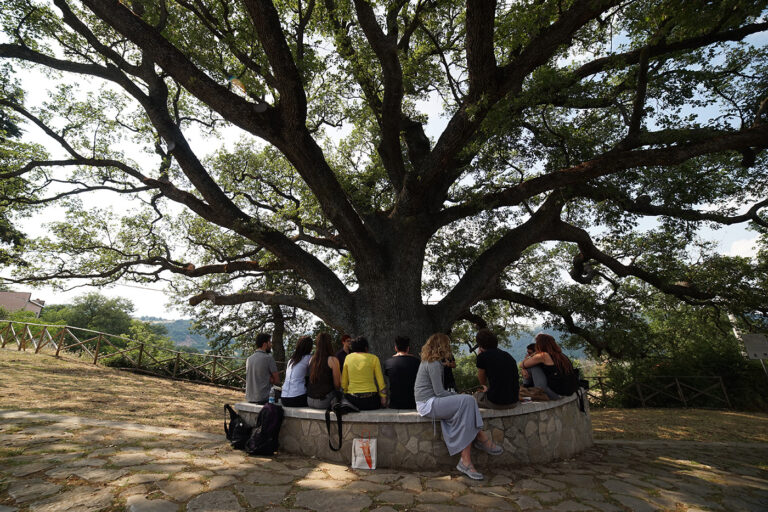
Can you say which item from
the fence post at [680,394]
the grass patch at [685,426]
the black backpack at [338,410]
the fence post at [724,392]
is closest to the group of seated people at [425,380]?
the black backpack at [338,410]

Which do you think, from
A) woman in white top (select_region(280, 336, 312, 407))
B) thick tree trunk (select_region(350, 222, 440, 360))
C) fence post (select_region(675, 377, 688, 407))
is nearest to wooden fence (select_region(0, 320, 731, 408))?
fence post (select_region(675, 377, 688, 407))

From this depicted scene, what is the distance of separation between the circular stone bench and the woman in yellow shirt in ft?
0.73

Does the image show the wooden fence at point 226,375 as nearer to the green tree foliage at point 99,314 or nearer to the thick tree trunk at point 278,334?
the thick tree trunk at point 278,334

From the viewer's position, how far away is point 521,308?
14805 mm

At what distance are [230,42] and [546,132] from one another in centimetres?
771

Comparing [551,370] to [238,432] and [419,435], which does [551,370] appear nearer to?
[419,435]

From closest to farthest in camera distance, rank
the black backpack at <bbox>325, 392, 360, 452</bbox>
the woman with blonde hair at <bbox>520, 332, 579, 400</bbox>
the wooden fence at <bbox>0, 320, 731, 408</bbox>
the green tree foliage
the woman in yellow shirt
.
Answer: the black backpack at <bbox>325, 392, 360, 452</bbox> < the woman in yellow shirt < the woman with blonde hair at <bbox>520, 332, 579, 400</bbox> < the wooden fence at <bbox>0, 320, 731, 408</bbox> < the green tree foliage

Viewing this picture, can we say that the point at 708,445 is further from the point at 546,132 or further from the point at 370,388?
the point at 546,132

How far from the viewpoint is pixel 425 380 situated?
4387mm

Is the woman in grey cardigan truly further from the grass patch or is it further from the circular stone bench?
the grass patch

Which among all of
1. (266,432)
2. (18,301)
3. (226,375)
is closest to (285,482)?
(266,432)

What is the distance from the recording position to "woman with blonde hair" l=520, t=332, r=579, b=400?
5.09m

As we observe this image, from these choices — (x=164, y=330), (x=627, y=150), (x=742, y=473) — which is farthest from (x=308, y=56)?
(x=164, y=330)

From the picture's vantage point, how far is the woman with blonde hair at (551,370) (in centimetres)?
509
